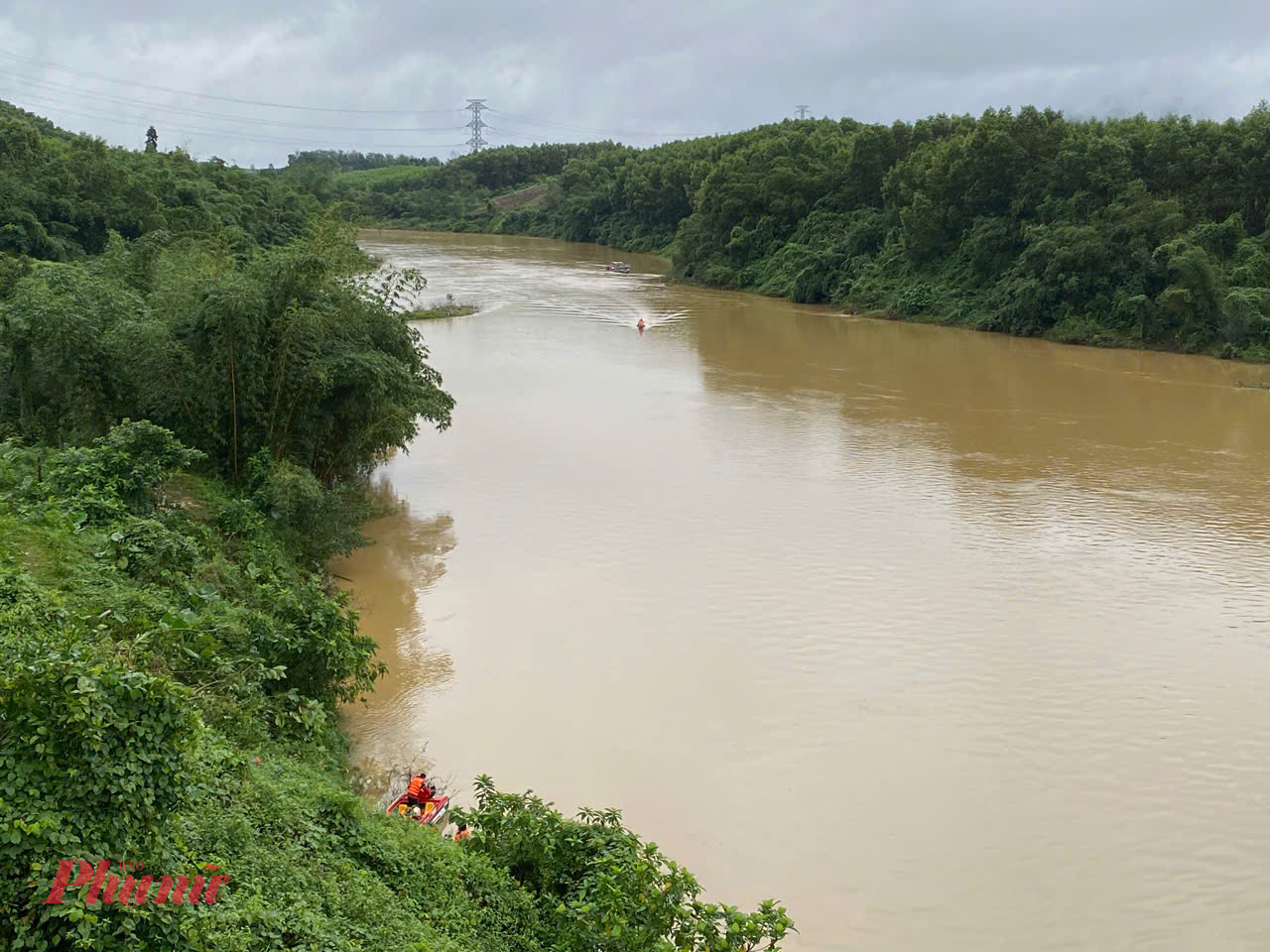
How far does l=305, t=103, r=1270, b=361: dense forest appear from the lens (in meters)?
31.8

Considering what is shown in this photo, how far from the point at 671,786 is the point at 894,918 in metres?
2.26

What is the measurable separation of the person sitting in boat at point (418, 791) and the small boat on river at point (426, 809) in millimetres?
20

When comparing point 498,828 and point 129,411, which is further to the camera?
point 129,411

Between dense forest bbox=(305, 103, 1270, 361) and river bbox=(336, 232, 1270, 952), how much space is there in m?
8.05

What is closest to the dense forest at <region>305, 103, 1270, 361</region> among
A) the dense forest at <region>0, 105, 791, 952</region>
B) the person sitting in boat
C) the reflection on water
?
the reflection on water

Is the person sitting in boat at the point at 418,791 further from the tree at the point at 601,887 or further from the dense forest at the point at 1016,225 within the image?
the dense forest at the point at 1016,225

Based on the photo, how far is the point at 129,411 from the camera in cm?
1317

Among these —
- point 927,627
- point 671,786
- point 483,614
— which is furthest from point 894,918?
point 483,614

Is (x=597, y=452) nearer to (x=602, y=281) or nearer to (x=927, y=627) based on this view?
(x=927, y=627)

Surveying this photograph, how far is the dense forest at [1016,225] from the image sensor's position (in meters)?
31.8

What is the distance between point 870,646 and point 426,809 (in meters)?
5.75

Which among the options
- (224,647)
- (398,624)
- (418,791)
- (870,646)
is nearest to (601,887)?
(418,791)

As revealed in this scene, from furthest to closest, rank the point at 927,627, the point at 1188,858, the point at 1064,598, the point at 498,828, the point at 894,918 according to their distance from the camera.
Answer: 1. the point at 1064,598
2. the point at 927,627
3. the point at 1188,858
4. the point at 894,918
5. the point at 498,828

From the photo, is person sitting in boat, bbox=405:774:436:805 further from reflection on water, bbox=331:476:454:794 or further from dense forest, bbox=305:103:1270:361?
dense forest, bbox=305:103:1270:361
